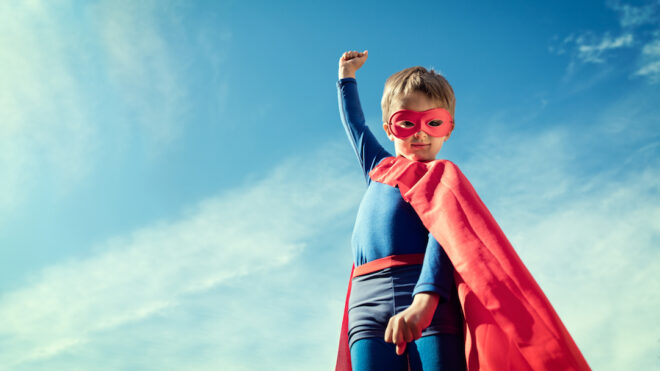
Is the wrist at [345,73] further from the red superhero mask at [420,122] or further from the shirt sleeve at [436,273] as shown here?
the shirt sleeve at [436,273]

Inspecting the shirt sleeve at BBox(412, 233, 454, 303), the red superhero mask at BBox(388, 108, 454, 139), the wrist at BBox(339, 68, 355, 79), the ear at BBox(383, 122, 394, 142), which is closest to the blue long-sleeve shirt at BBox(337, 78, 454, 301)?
the shirt sleeve at BBox(412, 233, 454, 303)

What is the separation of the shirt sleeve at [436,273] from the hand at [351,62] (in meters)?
1.41

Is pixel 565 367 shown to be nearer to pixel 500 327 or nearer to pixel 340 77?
pixel 500 327

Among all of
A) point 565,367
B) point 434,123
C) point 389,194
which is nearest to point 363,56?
point 434,123

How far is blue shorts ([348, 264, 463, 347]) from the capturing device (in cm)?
215

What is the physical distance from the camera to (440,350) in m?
2.09

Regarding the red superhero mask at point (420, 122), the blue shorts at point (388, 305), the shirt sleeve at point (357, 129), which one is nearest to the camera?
the blue shorts at point (388, 305)

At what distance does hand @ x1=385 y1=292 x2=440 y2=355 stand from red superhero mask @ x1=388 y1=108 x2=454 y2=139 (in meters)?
0.95

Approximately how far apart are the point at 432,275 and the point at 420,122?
87 cm

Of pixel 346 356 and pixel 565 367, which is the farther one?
pixel 346 356

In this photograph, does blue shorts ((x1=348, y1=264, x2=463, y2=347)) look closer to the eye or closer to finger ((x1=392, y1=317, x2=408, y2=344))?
finger ((x1=392, y1=317, x2=408, y2=344))

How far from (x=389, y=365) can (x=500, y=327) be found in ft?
1.61

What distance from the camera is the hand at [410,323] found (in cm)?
192

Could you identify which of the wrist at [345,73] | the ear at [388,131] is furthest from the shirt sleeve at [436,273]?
the wrist at [345,73]
